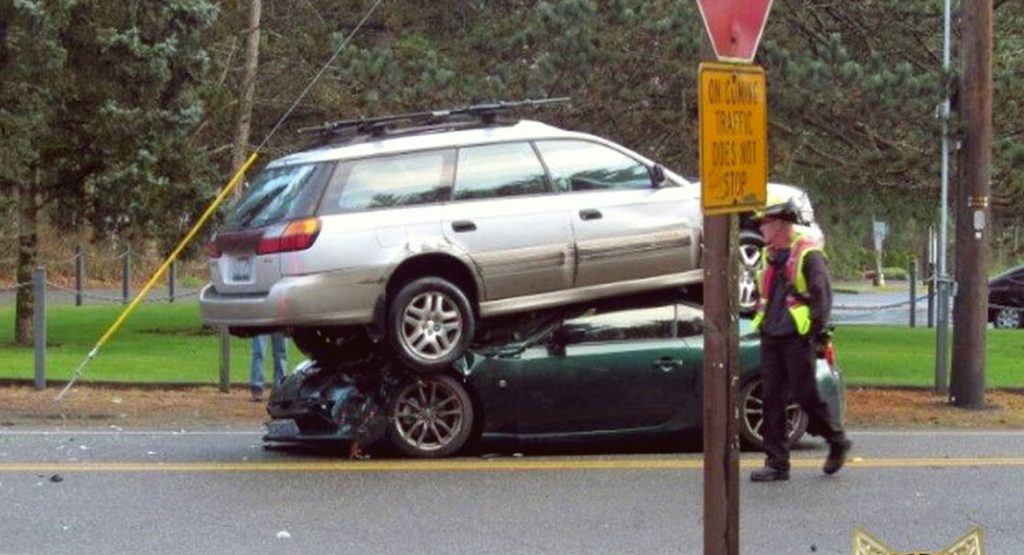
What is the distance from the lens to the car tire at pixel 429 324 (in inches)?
433

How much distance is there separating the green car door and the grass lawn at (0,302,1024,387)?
6.73m

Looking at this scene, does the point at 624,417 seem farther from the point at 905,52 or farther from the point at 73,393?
the point at 905,52

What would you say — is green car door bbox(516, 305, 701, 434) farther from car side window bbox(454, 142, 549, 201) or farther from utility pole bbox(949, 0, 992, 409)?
utility pole bbox(949, 0, 992, 409)

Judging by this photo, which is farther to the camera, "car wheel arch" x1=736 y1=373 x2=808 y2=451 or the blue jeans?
the blue jeans

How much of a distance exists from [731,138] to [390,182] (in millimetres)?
5497

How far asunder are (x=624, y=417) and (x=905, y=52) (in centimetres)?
862

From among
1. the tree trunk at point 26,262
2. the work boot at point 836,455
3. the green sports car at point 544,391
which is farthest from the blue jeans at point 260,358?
the tree trunk at point 26,262

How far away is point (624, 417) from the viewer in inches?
448

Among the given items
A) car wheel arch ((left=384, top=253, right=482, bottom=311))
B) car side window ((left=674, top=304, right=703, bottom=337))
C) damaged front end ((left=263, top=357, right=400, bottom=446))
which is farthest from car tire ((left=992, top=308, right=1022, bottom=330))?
damaged front end ((left=263, top=357, right=400, bottom=446))

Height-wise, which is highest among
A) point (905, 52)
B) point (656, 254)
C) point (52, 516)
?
point (905, 52)

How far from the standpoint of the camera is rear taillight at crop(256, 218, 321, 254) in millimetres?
10969

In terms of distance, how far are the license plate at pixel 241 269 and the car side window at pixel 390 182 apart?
626 mm

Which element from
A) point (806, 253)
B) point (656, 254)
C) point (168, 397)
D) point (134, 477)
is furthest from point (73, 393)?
point (806, 253)

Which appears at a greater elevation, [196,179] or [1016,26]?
[1016,26]
